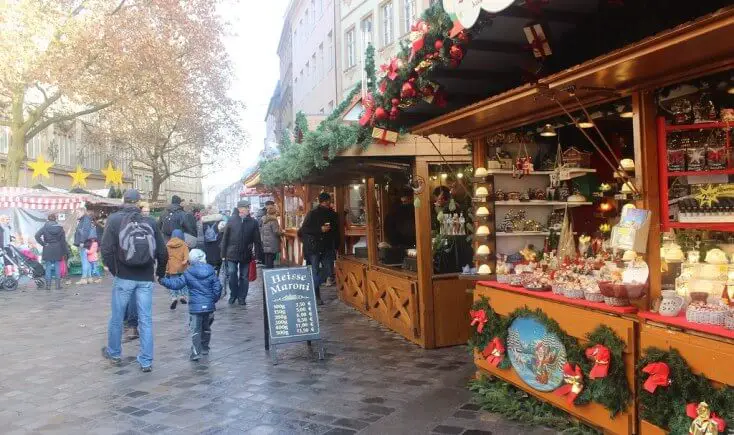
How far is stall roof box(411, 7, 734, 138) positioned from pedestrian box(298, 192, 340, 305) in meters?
5.98

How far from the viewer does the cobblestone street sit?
4805 millimetres

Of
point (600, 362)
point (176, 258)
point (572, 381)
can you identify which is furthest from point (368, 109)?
point (176, 258)

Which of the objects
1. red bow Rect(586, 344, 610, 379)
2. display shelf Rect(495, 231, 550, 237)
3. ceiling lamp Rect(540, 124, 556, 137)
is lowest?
red bow Rect(586, 344, 610, 379)

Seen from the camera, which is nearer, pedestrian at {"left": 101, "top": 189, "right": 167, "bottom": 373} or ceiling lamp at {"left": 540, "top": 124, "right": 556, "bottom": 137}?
ceiling lamp at {"left": 540, "top": 124, "right": 556, "bottom": 137}

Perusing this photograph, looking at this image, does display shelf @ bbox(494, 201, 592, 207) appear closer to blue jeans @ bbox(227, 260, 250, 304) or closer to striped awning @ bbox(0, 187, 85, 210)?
blue jeans @ bbox(227, 260, 250, 304)

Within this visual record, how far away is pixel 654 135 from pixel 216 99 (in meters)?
31.6

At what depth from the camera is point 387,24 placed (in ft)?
74.3

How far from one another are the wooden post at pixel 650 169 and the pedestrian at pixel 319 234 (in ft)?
23.9

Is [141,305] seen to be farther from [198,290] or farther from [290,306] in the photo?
[290,306]

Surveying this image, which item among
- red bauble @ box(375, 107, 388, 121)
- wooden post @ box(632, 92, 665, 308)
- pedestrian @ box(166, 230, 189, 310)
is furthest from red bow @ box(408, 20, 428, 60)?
pedestrian @ box(166, 230, 189, 310)

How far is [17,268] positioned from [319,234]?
29.9 ft

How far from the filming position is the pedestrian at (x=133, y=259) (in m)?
6.54

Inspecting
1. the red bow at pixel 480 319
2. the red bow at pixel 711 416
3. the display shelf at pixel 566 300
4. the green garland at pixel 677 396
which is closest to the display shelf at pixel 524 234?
the display shelf at pixel 566 300

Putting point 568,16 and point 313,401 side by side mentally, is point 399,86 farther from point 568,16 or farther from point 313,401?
point 313,401
